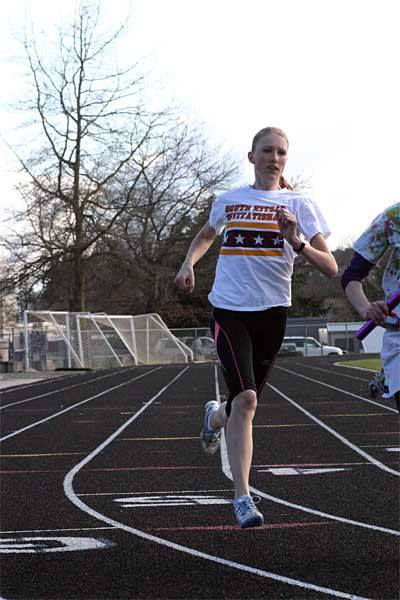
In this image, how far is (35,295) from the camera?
40.5 m

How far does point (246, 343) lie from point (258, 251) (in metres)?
0.45

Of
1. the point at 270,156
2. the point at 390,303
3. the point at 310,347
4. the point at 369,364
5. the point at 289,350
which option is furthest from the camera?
the point at 310,347

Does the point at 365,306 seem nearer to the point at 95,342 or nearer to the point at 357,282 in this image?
the point at 357,282

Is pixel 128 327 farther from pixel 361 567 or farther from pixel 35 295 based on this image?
pixel 361 567

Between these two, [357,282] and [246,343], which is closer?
[357,282]

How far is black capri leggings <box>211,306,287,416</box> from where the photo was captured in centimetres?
486

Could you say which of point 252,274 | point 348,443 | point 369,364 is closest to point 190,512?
point 252,274

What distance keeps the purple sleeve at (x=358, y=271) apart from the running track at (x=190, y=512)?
1231 mm

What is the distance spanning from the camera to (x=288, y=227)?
4531mm

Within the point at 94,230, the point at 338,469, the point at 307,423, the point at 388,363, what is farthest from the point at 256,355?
the point at 94,230

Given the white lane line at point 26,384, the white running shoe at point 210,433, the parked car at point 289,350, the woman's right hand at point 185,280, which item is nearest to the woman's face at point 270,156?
the woman's right hand at point 185,280

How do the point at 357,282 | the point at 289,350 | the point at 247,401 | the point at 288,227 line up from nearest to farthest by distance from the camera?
the point at 357,282
the point at 288,227
the point at 247,401
the point at 289,350

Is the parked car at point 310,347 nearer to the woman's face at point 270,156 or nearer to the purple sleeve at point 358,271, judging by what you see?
the woman's face at point 270,156

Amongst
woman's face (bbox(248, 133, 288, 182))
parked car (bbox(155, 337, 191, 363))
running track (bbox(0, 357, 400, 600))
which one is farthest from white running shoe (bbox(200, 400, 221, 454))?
parked car (bbox(155, 337, 191, 363))
